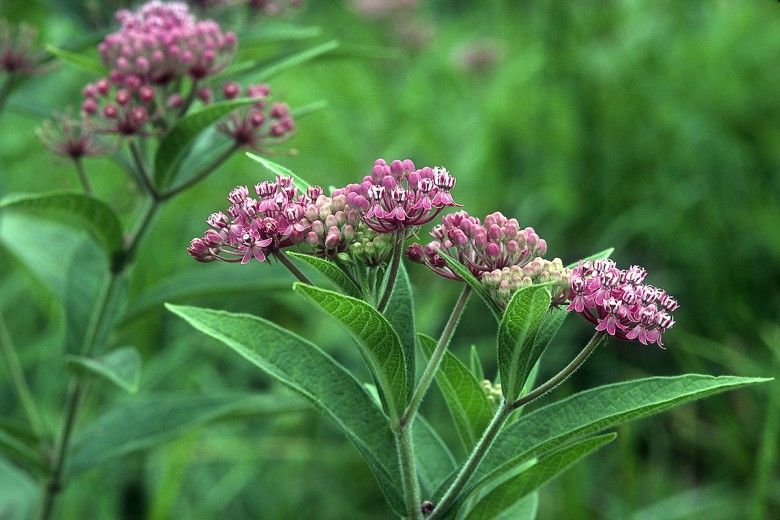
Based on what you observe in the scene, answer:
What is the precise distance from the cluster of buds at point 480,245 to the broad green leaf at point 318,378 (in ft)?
0.59

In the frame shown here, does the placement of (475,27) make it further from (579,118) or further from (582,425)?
(582,425)

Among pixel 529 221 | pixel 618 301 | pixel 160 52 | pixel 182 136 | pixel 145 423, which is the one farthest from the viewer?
pixel 529 221

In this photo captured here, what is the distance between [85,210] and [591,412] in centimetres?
102

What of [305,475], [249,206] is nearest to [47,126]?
[249,206]

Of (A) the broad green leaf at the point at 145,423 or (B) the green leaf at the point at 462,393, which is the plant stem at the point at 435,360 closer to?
(B) the green leaf at the point at 462,393

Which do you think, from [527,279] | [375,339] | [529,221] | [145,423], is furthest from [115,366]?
[529,221]

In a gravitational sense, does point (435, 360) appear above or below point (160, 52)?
below

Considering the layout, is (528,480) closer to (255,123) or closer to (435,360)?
(435,360)

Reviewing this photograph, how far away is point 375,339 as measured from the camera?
1123 millimetres

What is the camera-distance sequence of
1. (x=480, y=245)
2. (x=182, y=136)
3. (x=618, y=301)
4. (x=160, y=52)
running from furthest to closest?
1. (x=160, y=52)
2. (x=182, y=136)
3. (x=480, y=245)
4. (x=618, y=301)

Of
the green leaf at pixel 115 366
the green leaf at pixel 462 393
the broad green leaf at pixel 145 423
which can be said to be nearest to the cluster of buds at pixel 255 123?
the green leaf at pixel 115 366

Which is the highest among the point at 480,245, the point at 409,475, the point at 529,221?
the point at 529,221

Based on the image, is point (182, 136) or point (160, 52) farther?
point (160, 52)

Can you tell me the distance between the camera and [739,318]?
3.50 metres
